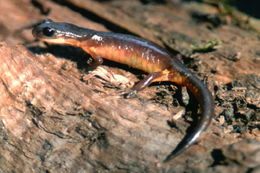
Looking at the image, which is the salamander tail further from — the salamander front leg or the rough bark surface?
the salamander front leg

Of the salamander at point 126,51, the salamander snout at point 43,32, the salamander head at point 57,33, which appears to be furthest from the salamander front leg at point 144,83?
the salamander snout at point 43,32

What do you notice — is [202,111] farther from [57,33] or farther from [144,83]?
[57,33]

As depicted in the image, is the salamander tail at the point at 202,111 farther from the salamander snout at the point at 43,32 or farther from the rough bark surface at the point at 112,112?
the salamander snout at the point at 43,32

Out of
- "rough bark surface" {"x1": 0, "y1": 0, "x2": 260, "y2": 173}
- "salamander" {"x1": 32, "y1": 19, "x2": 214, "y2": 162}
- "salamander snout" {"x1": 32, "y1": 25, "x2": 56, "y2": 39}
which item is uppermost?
"salamander snout" {"x1": 32, "y1": 25, "x2": 56, "y2": 39}

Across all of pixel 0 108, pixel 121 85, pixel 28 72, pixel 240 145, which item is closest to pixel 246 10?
pixel 121 85

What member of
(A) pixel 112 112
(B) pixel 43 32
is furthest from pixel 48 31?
(A) pixel 112 112

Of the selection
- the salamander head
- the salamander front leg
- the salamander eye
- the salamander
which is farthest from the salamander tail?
the salamander eye

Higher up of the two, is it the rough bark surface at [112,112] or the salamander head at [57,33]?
the salamander head at [57,33]
